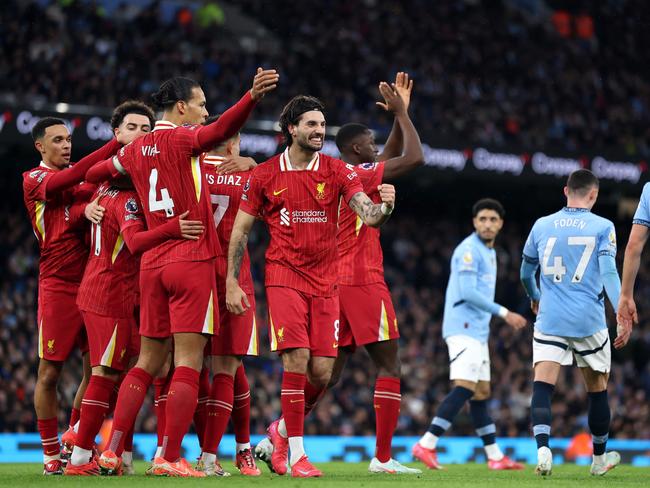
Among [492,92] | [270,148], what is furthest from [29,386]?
[492,92]

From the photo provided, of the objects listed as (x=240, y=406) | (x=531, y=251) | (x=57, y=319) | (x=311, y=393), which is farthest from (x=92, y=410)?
(x=531, y=251)

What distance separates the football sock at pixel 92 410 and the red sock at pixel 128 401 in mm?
338

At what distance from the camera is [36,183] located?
825 centimetres

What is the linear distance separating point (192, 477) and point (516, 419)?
15027 mm

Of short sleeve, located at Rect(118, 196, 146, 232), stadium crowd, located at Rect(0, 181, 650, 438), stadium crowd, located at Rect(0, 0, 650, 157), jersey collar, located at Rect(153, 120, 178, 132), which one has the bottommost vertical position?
stadium crowd, located at Rect(0, 181, 650, 438)

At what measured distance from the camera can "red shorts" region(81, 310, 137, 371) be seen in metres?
7.68

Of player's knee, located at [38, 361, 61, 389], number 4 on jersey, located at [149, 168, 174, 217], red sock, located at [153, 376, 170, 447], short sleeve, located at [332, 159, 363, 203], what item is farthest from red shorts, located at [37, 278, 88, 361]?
short sleeve, located at [332, 159, 363, 203]

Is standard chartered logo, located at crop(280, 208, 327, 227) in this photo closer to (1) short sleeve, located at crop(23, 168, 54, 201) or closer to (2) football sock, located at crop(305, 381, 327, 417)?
(2) football sock, located at crop(305, 381, 327, 417)

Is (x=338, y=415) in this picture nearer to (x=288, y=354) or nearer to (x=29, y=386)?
(x=29, y=386)

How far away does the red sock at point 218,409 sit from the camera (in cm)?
771

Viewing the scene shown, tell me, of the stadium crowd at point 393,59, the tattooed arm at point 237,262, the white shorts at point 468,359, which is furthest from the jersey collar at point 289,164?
the stadium crowd at point 393,59

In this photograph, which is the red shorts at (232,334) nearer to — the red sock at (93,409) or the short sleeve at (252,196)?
the short sleeve at (252,196)

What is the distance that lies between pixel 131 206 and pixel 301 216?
3.91 feet

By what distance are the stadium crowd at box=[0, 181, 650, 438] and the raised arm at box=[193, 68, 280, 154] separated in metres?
10.8
